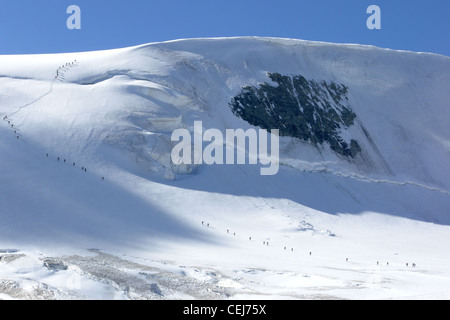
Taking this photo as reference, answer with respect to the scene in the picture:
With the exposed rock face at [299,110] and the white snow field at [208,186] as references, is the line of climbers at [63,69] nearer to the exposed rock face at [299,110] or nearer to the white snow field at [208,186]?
the white snow field at [208,186]

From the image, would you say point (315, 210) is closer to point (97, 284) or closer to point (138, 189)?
point (138, 189)

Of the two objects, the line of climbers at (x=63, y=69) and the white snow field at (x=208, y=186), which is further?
the line of climbers at (x=63, y=69)

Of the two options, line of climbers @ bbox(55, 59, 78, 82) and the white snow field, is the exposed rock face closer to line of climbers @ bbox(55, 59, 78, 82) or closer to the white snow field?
the white snow field

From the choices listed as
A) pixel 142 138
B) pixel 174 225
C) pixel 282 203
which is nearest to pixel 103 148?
pixel 142 138

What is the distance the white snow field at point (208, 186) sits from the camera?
19250 mm

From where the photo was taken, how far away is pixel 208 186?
3584 centimetres

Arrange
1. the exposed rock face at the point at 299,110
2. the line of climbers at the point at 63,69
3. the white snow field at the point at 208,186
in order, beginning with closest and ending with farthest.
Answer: the white snow field at the point at 208,186, the line of climbers at the point at 63,69, the exposed rock face at the point at 299,110

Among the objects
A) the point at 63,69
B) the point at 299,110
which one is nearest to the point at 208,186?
the point at 299,110

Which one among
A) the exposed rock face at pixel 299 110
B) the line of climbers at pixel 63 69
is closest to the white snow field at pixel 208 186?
the line of climbers at pixel 63 69

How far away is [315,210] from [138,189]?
1146 cm

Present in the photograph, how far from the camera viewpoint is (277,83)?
49.8 m

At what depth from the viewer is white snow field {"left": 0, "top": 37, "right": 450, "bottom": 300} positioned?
1925 centimetres

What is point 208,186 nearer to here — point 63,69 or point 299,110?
point 299,110

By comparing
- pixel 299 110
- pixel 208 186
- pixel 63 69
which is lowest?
pixel 208 186
